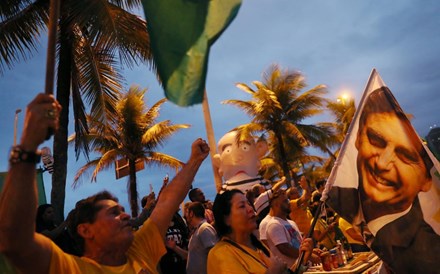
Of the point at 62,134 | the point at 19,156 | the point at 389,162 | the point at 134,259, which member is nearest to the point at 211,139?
the point at 62,134

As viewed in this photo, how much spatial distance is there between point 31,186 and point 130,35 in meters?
8.44

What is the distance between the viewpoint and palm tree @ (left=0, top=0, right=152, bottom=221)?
8.84 metres

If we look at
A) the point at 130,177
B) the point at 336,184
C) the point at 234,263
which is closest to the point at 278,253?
the point at 336,184

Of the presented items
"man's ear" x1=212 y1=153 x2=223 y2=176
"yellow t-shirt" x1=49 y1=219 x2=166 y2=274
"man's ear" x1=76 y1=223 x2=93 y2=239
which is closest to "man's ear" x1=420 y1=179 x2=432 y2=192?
"yellow t-shirt" x1=49 y1=219 x2=166 y2=274

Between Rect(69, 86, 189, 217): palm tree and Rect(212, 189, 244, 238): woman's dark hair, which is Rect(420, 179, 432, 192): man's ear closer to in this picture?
Rect(212, 189, 244, 238): woman's dark hair

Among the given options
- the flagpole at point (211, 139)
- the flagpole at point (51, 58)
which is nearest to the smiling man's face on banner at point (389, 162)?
the flagpole at point (51, 58)

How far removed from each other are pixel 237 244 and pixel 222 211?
14.5 inches

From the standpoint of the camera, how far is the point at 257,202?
19.3 ft

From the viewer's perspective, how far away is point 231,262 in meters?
2.80

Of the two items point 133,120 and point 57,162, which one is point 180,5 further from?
point 133,120

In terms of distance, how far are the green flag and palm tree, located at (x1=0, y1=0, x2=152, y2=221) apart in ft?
22.8

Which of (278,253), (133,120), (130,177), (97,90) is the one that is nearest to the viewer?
(278,253)

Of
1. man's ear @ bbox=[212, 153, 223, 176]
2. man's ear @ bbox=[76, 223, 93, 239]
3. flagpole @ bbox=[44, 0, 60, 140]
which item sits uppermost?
man's ear @ bbox=[212, 153, 223, 176]

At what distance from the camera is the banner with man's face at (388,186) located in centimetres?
371
